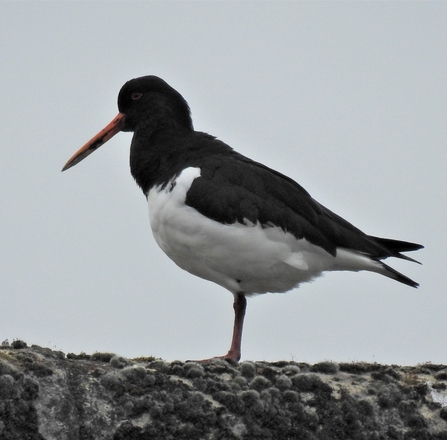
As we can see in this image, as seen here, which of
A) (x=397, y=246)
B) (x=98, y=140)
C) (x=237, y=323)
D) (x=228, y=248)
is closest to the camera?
(x=228, y=248)

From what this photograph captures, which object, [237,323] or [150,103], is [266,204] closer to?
[237,323]

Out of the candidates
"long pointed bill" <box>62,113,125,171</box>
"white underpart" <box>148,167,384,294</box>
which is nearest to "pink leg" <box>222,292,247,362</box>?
"white underpart" <box>148,167,384,294</box>

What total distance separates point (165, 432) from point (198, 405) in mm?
259

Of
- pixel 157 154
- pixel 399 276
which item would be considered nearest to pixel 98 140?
pixel 157 154

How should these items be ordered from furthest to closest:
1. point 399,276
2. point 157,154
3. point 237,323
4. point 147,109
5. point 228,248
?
1. point 147,109
2. point 157,154
3. point 399,276
4. point 237,323
5. point 228,248

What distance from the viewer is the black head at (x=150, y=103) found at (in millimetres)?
8617

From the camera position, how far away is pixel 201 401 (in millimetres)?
4504

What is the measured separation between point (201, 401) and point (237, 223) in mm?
2932

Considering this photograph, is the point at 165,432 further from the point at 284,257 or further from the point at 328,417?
the point at 284,257

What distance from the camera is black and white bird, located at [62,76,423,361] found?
7.26 metres

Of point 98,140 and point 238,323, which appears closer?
point 238,323

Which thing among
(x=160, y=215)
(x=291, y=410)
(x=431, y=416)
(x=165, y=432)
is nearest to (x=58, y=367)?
(x=165, y=432)

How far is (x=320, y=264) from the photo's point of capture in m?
7.73

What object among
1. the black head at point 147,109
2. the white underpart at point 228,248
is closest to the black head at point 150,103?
the black head at point 147,109
